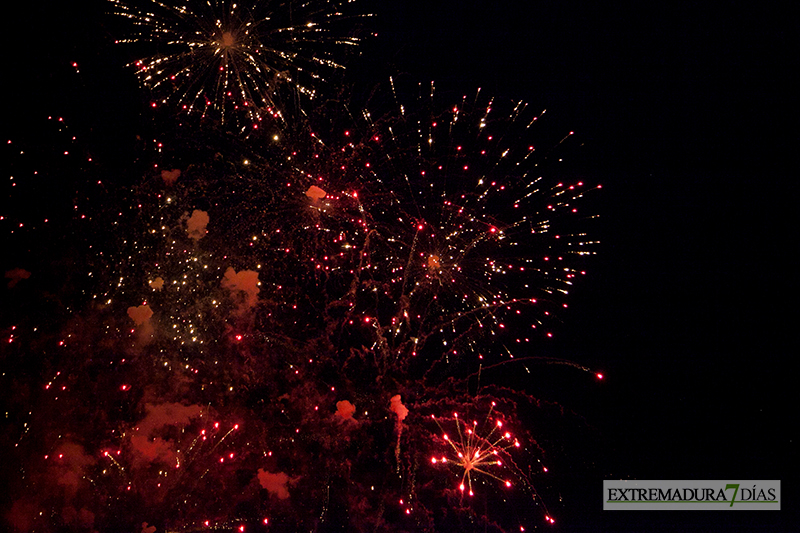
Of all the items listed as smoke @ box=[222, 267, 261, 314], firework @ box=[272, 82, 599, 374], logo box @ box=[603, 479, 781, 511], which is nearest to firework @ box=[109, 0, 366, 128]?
firework @ box=[272, 82, 599, 374]

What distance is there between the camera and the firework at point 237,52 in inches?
96.4

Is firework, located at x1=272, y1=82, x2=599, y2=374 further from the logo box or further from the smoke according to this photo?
the logo box

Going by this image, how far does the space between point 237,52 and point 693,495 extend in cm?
511

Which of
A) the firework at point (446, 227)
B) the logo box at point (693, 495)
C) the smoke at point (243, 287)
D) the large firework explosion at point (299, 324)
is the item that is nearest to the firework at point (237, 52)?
the large firework explosion at point (299, 324)

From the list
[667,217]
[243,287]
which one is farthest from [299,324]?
[667,217]

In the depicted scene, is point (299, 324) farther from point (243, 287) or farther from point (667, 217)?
point (667, 217)

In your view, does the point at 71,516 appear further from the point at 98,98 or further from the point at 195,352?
the point at 98,98

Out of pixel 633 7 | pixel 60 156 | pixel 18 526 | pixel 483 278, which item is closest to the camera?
pixel 18 526

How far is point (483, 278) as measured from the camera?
2.95m

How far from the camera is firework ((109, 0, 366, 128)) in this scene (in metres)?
2.45

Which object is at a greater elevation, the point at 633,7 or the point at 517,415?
the point at 633,7

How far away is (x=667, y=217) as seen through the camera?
300 centimetres

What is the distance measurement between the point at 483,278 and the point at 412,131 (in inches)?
52.9

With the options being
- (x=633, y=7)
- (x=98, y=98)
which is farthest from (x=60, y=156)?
(x=633, y=7)
